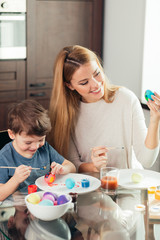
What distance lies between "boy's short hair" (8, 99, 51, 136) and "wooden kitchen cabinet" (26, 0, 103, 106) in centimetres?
163

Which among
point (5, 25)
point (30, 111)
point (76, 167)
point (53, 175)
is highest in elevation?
point (5, 25)

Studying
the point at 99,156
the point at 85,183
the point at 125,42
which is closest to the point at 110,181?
the point at 85,183

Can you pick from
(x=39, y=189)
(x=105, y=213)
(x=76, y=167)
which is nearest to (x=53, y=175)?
(x=39, y=189)

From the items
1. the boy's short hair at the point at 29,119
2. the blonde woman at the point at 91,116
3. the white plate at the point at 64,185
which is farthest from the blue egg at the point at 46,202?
the blonde woman at the point at 91,116

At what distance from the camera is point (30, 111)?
1916 millimetres

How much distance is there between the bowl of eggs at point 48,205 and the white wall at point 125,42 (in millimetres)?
1911

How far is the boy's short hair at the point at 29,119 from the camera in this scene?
1.86 meters

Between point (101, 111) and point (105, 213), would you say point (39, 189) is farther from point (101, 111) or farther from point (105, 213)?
point (101, 111)

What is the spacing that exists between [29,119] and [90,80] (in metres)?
0.41

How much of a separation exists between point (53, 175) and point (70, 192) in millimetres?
128

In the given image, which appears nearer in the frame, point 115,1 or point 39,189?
point 39,189

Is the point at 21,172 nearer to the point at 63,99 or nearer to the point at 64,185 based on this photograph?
the point at 64,185

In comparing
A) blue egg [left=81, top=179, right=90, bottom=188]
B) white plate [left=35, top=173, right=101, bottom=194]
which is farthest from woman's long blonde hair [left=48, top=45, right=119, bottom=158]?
blue egg [left=81, top=179, right=90, bottom=188]

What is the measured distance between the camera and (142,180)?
6.07ft
